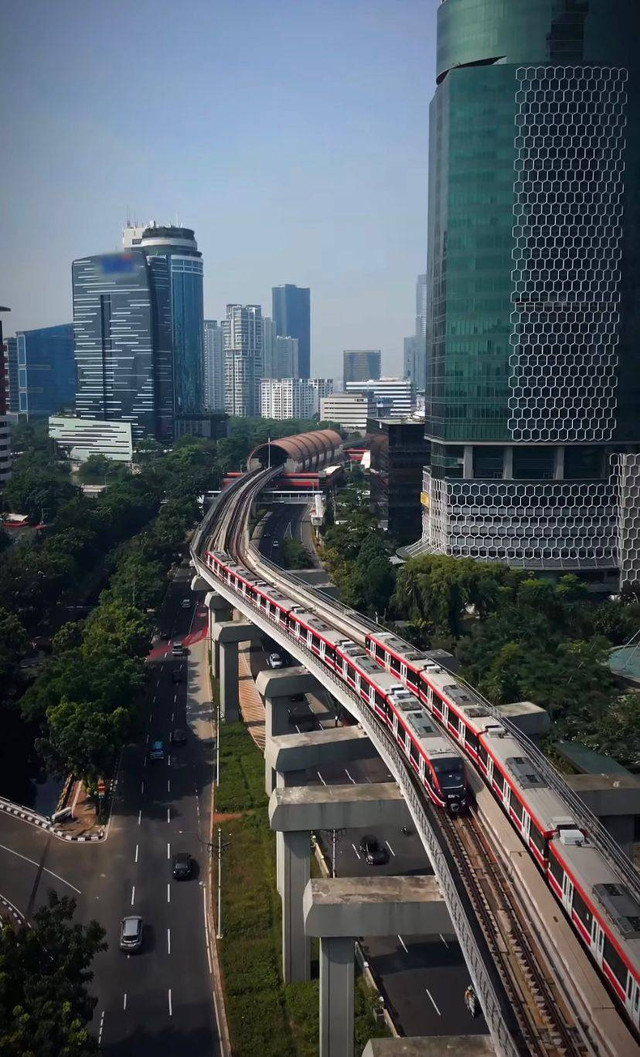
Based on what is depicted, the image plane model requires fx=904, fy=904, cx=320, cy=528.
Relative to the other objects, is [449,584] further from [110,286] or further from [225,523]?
[110,286]

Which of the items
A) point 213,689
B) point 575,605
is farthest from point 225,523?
point 575,605

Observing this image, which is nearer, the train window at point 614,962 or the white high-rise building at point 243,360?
the train window at point 614,962

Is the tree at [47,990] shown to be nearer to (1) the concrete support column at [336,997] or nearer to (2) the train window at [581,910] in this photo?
(1) the concrete support column at [336,997]

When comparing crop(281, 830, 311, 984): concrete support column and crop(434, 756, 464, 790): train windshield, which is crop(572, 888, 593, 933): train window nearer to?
crop(434, 756, 464, 790): train windshield

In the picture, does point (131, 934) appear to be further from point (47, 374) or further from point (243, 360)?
point (243, 360)

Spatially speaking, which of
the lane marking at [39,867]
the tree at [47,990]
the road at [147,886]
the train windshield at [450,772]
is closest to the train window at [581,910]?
the train windshield at [450,772]

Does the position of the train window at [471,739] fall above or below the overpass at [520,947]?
above

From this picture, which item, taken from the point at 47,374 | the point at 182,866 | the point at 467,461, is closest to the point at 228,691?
the point at 182,866
